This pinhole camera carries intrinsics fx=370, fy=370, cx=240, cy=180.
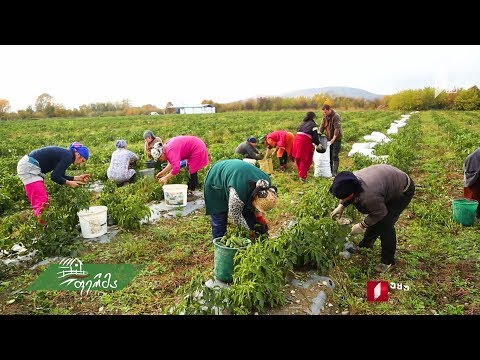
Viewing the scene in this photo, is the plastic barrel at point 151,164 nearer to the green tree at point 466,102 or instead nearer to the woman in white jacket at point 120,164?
the woman in white jacket at point 120,164

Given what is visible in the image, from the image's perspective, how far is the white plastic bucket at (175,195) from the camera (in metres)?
5.84

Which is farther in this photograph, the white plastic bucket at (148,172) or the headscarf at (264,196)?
the white plastic bucket at (148,172)

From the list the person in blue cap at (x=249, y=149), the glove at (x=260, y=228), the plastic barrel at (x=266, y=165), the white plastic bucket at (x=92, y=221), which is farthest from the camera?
the plastic barrel at (x=266, y=165)

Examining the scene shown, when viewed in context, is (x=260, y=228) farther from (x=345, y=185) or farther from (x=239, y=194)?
(x=345, y=185)

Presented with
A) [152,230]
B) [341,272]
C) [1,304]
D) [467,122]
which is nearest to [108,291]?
[1,304]

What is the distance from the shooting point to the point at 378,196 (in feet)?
11.2

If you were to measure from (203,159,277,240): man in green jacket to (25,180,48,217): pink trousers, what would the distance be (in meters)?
2.39

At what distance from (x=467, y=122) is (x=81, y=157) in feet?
59.9

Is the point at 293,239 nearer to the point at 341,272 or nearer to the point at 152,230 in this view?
the point at 341,272

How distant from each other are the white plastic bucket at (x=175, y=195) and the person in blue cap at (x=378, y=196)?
2.75 m

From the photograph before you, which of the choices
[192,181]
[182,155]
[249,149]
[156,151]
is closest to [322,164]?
[249,149]

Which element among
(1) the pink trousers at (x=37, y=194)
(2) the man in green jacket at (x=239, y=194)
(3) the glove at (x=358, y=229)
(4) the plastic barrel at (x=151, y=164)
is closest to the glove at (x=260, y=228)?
(2) the man in green jacket at (x=239, y=194)

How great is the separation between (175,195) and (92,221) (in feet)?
4.81

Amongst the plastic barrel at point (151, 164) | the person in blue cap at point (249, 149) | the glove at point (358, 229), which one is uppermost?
the person in blue cap at point (249, 149)
